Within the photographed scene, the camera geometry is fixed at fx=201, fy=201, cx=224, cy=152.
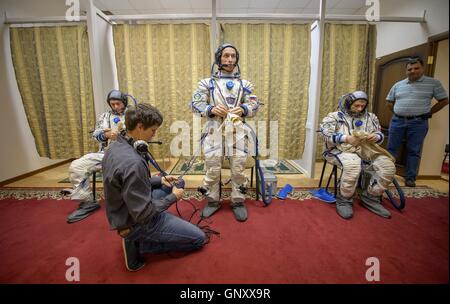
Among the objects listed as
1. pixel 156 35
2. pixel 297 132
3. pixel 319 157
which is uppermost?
pixel 156 35

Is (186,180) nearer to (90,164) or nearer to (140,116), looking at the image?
(90,164)

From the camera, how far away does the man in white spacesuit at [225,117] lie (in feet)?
6.37

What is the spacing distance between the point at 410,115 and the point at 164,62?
340cm

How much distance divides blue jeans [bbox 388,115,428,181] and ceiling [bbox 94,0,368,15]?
7.81 ft

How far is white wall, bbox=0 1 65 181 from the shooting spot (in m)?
2.80

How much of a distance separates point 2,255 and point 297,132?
3428 millimetres

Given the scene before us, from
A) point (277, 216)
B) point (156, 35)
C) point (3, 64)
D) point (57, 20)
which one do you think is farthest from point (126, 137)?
point (3, 64)

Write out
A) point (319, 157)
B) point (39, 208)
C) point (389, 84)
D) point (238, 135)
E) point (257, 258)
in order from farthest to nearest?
point (319, 157), point (389, 84), point (39, 208), point (238, 135), point (257, 258)

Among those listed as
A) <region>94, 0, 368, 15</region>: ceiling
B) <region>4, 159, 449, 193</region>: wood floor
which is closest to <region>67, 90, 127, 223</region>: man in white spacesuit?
<region>4, 159, 449, 193</region>: wood floor

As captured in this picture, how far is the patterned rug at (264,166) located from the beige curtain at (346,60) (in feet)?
3.56

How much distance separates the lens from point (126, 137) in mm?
1271

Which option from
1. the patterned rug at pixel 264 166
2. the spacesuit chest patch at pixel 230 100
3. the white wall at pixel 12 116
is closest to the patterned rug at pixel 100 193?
the white wall at pixel 12 116

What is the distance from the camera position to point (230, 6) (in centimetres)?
380
